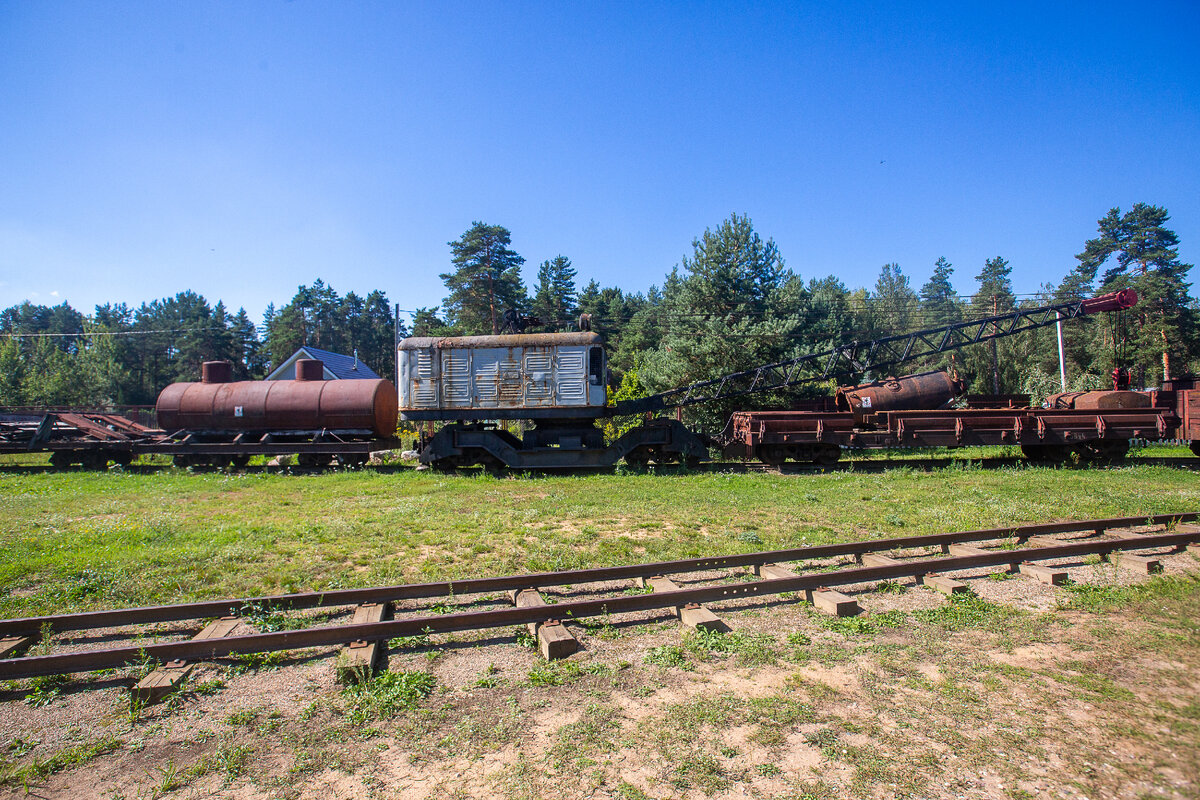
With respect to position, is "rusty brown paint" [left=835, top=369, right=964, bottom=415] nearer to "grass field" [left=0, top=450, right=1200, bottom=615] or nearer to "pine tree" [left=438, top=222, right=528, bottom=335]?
"grass field" [left=0, top=450, right=1200, bottom=615]

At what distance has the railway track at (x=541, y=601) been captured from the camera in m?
4.38

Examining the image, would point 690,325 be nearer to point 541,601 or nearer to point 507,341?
point 507,341

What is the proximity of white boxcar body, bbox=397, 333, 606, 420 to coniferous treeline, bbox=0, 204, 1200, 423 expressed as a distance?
9.42m

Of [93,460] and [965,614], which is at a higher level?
[93,460]

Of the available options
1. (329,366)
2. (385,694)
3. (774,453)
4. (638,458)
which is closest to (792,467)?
(774,453)

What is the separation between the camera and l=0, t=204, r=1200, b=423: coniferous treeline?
2705 cm

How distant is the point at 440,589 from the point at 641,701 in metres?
2.44

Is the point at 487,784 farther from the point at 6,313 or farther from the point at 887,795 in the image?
the point at 6,313

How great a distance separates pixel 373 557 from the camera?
740 centimetres

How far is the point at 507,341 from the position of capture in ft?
54.9

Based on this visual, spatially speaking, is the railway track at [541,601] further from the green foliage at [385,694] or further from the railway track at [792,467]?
the railway track at [792,467]

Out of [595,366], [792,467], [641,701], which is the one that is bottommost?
[641,701]

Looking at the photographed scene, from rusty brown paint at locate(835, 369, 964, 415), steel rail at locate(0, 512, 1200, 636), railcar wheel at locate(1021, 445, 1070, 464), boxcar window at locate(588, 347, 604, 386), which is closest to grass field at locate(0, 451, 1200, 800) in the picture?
steel rail at locate(0, 512, 1200, 636)

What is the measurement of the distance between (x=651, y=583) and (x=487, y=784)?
3350 mm
